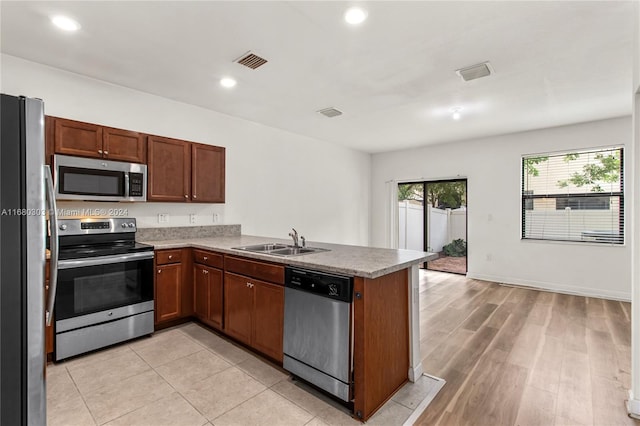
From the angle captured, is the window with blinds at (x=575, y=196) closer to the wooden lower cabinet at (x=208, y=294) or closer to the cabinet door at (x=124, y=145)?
the wooden lower cabinet at (x=208, y=294)

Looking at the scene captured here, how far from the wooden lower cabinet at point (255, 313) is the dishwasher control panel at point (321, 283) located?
18cm

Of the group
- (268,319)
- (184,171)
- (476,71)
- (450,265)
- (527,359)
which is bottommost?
(527,359)

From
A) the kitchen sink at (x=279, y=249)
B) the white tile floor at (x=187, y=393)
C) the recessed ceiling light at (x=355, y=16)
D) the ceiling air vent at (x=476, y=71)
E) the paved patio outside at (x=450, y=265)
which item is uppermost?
the recessed ceiling light at (x=355, y=16)

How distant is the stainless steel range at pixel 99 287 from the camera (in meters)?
2.51

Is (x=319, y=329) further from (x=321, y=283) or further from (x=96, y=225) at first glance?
(x=96, y=225)

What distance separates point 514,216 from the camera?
5293 mm

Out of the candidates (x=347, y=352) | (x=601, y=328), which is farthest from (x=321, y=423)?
(x=601, y=328)

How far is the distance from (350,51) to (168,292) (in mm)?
2861

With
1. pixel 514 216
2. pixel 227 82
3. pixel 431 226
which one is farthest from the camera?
pixel 431 226

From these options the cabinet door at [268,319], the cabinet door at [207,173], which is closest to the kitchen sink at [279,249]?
the cabinet door at [268,319]

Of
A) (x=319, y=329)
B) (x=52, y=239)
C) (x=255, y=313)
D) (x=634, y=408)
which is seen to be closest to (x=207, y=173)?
(x=255, y=313)

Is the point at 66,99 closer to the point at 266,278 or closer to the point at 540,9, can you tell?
the point at 266,278

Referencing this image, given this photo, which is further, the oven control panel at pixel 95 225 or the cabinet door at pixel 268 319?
the oven control panel at pixel 95 225

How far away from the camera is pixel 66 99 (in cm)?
301
